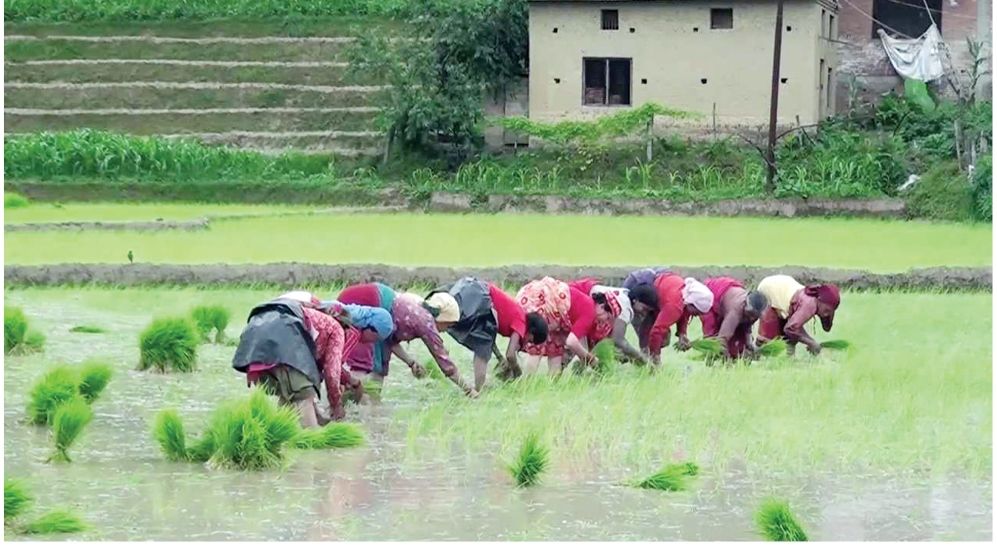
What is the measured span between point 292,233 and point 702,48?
40.5 feet

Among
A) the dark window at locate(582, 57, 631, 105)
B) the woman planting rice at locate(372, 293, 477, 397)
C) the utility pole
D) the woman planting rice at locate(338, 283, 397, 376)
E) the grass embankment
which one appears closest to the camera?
the woman planting rice at locate(372, 293, 477, 397)

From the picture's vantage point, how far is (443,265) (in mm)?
16812

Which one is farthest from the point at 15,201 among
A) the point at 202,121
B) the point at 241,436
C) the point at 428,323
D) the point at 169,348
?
the point at 241,436

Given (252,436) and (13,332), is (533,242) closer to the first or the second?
(13,332)

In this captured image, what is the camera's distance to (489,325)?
10.0 metres

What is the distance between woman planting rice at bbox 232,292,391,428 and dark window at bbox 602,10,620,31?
22.8 metres

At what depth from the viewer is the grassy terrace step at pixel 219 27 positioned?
34469mm

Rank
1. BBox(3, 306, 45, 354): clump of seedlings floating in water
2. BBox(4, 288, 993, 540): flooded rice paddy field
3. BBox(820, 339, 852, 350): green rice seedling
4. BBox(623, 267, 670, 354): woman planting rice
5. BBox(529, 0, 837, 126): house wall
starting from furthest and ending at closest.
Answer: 1. BBox(529, 0, 837, 126): house wall
2. BBox(820, 339, 852, 350): green rice seedling
3. BBox(3, 306, 45, 354): clump of seedlings floating in water
4. BBox(623, 267, 670, 354): woman planting rice
5. BBox(4, 288, 993, 540): flooded rice paddy field

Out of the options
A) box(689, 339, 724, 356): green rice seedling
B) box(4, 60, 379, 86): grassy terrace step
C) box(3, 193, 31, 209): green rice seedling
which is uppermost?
box(4, 60, 379, 86): grassy terrace step

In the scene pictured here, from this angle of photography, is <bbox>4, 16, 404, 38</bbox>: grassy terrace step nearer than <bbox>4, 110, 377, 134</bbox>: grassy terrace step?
No

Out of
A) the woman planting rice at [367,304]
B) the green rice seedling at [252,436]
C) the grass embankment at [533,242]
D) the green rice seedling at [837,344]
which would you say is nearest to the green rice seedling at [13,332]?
the woman planting rice at [367,304]

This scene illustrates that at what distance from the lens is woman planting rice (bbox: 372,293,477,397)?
31.8ft

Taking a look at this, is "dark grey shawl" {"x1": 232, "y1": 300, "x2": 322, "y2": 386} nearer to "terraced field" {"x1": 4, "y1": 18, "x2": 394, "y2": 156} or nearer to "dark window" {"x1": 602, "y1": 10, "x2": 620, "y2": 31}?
"terraced field" {"x1": 4, "y1": 18, "x2": 394, "y2": 156}

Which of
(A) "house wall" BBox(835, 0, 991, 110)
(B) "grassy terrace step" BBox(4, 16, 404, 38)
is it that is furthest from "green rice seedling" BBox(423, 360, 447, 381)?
(B) "grassy terrace step" BBox(4, 16, 404, 38)
